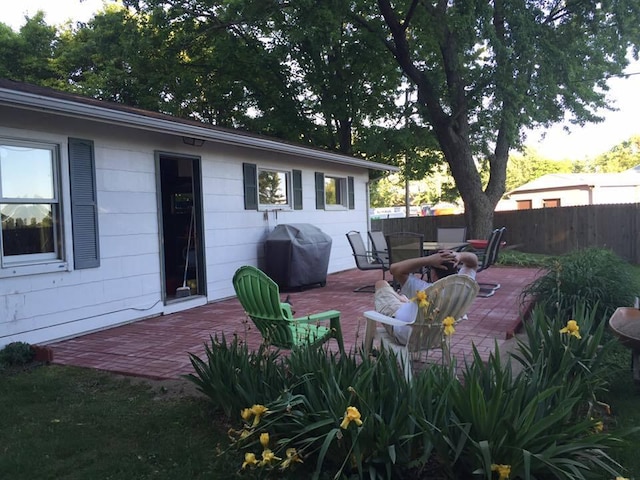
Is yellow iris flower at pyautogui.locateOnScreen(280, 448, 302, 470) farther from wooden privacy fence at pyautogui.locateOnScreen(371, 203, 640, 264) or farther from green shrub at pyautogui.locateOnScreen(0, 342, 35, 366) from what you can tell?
wooden privacy fence at pyautogui.locateOnScreen(371, 203, 640, 264)

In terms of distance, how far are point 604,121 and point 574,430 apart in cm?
1664

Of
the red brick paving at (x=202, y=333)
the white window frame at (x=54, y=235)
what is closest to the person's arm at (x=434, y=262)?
the red brick paving at (x=202, y=333)

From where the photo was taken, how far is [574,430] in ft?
7.65

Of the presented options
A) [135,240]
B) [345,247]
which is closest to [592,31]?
[345,247]

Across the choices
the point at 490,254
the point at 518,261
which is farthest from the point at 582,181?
the point at 490,254

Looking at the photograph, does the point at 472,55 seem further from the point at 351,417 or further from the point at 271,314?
the point at 351,417

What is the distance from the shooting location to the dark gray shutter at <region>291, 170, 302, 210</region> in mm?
10336

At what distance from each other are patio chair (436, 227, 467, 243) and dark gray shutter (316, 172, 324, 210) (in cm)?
258

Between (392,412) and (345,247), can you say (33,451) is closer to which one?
(392,412)

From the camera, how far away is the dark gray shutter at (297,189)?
10.3 metres

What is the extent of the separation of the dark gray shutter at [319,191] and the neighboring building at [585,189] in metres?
18.7

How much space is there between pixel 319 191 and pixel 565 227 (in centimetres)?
897

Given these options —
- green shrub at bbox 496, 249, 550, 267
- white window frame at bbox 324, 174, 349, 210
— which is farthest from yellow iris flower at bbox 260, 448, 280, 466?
green shrub at bbox 496, 249, 550, 267

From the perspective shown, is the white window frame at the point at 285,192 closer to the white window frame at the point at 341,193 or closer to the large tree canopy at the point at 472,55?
the white window frame at the point at 341,193
